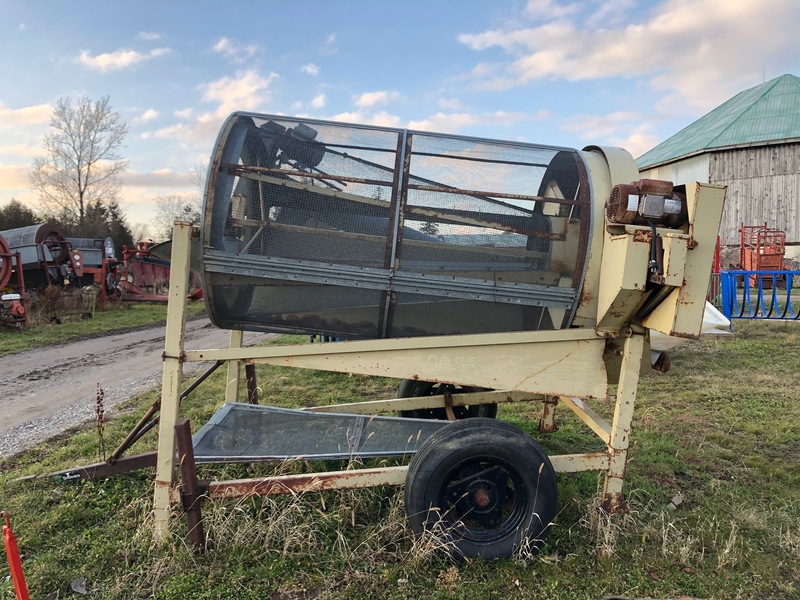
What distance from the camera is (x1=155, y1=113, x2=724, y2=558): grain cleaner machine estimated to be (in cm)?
299

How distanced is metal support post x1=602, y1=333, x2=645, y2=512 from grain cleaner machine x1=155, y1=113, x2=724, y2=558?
0.01m

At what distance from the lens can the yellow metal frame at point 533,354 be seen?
9.61 ft

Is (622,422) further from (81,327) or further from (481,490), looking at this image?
(81,327)

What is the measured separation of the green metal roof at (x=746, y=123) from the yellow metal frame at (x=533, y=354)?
997 inches

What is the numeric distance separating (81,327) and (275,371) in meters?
8.33

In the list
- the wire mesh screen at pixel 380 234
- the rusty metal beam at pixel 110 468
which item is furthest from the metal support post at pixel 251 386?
the wire mesh screen at pixel 380 234

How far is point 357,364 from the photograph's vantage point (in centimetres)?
317

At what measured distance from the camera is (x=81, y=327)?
13711 mm

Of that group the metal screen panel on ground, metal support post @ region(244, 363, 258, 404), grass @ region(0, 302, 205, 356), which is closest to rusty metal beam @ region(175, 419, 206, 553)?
the metal screen panel on ground

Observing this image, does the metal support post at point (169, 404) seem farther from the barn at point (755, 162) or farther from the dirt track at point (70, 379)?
the barn at point (755, 162)

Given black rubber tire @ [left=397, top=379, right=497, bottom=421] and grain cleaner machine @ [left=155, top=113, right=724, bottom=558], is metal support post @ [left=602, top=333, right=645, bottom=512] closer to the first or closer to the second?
grain cleaner machine @ [left=155, top=113, right=724, bottom=558]

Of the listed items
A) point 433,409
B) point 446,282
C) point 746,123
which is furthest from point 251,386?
point 746,123

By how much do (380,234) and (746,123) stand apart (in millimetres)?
28530

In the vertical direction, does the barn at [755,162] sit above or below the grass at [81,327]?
above
